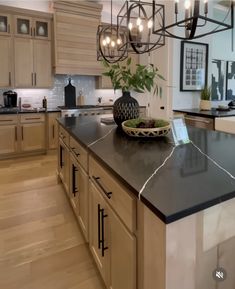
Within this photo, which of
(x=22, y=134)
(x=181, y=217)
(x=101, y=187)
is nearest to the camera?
(x=181, y=217)

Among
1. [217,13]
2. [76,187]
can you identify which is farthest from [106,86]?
[76,187]

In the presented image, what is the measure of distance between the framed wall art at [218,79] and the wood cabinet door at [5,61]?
4261 mm

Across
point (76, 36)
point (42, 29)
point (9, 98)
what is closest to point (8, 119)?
point (9, 98)

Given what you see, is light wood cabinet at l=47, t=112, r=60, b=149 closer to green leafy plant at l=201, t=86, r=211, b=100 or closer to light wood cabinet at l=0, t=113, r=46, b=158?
light wood cabinet at l=0, t=113, r=46, b=158

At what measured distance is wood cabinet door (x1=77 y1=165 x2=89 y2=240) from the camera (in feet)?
6.52

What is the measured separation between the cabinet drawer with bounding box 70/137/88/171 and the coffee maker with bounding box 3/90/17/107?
303 centimetres

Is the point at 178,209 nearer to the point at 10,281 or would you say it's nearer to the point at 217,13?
the point at 10,281

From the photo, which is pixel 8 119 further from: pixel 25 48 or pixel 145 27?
pixel 145 27

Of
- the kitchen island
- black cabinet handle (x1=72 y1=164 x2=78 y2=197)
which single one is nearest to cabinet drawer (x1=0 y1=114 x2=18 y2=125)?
black cabinet handle (x1=72 y1=164 x2=78 y2=197)

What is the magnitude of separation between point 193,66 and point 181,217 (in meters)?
4.62

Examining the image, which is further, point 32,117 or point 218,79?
point 218,79

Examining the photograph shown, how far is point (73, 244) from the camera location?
2.23m

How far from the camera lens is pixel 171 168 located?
1.29m

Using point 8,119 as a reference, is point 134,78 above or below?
above
